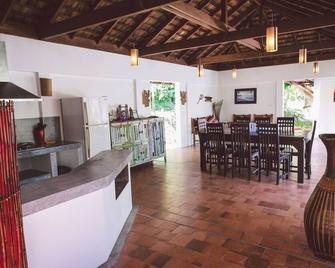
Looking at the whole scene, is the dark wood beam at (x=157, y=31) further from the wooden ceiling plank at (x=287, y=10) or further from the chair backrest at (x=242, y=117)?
the chair backrest at (x=242, y=117)

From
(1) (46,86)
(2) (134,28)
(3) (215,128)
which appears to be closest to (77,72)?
(1) (46,86)

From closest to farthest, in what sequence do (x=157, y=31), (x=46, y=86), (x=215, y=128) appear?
(x=46, y=86) < (x=215, y=128) < (x=157, y=31)

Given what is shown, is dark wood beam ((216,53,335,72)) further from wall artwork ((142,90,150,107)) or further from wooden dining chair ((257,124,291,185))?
wooden dining chair ((257,124,291,185))

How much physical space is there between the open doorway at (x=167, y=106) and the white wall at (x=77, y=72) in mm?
704

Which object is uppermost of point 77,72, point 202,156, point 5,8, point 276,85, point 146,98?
point 5,8

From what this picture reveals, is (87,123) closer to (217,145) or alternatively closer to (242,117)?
(217,145)

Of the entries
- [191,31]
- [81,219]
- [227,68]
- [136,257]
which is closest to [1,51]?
[81,219]

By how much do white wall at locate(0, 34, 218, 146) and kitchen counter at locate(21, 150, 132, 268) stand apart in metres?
2.80

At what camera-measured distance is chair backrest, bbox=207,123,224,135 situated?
16.4 feet

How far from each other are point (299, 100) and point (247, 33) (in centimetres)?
693

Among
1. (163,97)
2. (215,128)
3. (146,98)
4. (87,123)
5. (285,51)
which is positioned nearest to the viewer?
(87,123)

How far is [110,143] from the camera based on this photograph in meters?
5.30

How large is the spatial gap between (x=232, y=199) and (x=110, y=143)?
2.62 meters

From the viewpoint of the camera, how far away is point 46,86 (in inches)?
184
